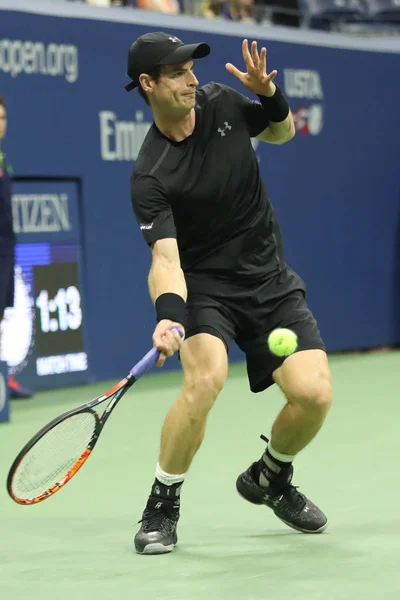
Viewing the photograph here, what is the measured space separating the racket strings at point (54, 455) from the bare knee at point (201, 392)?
0.34 metres

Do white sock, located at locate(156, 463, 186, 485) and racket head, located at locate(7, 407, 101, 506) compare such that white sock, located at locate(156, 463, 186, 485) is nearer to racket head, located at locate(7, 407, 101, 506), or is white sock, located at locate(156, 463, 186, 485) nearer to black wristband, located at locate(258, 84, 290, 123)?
racket head, located at locate(7, 407, 101, 506)

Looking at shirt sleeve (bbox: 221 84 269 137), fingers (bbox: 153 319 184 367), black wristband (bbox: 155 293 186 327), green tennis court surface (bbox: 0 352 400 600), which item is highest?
shirt sleeve (bbox: 221 84 269 137)

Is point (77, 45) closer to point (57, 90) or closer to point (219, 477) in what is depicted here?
point (57, 90)

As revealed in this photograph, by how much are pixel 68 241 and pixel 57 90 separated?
3.54ft

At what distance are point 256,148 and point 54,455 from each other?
636cm

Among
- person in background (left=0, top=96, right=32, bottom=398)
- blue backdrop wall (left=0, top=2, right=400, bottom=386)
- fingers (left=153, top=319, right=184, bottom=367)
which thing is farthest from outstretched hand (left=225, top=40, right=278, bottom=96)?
blue backdrop wall (left=0, top=2, right=400, bottom=386)

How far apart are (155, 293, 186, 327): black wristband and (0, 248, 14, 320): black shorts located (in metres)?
3.60

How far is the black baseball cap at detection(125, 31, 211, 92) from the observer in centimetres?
420

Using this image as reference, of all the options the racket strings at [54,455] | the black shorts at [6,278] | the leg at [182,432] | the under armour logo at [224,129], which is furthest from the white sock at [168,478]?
the black shorts at [6,278]

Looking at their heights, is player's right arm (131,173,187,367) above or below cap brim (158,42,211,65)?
below

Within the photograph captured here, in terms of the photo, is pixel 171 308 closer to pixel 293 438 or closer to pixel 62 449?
pixel 62 449

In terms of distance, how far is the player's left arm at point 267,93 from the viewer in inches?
171

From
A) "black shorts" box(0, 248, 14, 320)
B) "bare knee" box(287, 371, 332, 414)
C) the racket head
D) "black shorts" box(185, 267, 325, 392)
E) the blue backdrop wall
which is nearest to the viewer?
the racket head

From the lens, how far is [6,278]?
7605 mm
